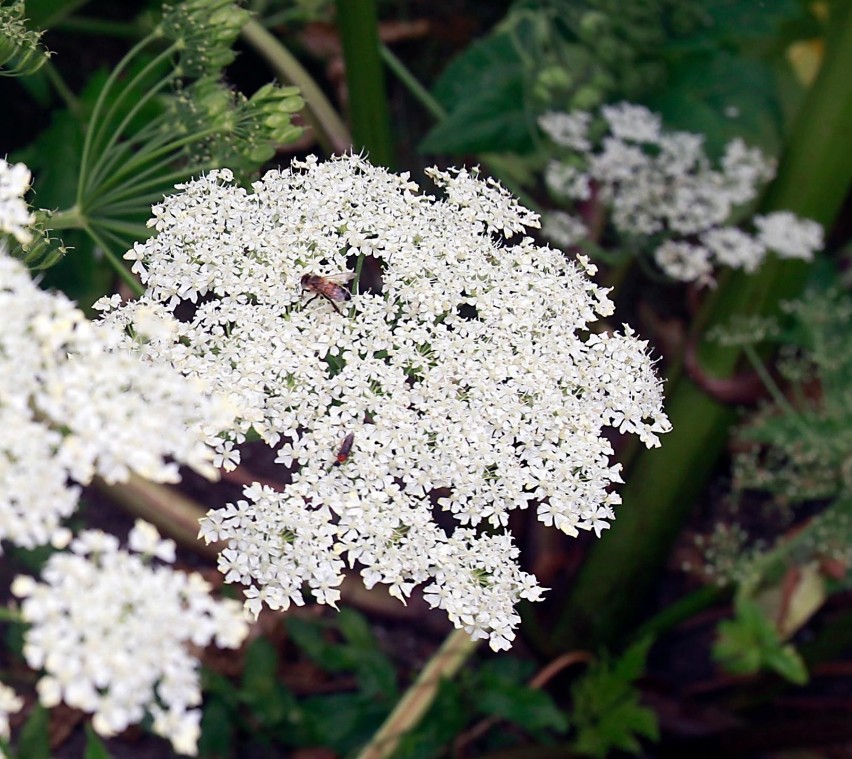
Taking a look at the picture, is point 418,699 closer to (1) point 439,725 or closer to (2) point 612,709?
(1) point 439,725

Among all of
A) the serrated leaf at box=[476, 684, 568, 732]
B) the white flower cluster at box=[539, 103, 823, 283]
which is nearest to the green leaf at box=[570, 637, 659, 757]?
the serrated leaf at box=[476, 684, 568, 732]

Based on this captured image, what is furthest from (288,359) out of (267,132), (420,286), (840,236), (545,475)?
(840,236)

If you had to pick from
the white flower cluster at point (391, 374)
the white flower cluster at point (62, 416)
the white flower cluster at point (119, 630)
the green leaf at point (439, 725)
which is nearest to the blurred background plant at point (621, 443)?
the green leaf at point (439, 725)

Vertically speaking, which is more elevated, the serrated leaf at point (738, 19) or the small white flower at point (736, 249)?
the serrated leaf at point (738, 19)

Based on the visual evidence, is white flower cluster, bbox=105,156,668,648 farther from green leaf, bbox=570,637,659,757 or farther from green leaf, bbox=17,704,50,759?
green leaf, bbox=570,637,659,757

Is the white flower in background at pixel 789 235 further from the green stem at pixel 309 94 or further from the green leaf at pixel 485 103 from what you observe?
the green stem at pixel 309 94

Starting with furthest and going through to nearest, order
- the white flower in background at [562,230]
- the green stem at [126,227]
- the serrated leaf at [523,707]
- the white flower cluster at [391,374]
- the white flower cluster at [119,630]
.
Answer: the white flower in background at [562,230] < the serrated leaf at [523,707] < the green stem at [126,227] < the white flower cluster at [391,374] < the white flower cluster at [119,630]

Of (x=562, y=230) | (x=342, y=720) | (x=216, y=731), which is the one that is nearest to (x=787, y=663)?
(x=342, y=720)
